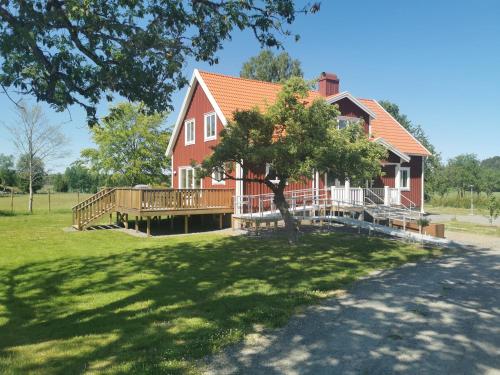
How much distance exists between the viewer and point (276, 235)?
669 inches

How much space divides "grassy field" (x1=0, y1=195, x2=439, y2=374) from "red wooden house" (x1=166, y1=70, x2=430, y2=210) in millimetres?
7665

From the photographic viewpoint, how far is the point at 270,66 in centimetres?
5197

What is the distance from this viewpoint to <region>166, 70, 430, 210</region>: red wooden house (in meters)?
22.0

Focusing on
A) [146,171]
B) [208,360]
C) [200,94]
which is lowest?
[208,360]

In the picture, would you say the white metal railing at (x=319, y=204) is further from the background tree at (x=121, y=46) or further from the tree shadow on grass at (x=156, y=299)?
the background tree at (x=121, y=46)

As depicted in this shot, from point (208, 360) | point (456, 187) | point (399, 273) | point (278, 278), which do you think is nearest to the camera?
point (208, 360)

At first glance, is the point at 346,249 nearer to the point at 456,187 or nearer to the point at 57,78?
the point at 57,78

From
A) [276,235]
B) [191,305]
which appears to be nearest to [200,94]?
[276,235]

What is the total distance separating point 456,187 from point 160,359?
58095 mm

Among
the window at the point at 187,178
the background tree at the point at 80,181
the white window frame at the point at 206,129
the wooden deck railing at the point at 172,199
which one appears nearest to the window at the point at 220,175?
the wooden deck railing at the point at 172,199

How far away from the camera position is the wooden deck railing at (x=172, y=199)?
18.0m

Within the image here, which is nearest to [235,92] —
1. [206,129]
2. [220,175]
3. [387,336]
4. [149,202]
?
[206,129]

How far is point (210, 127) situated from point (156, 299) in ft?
52.4

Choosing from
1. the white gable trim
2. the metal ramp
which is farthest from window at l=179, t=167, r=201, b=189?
the metal ramp
